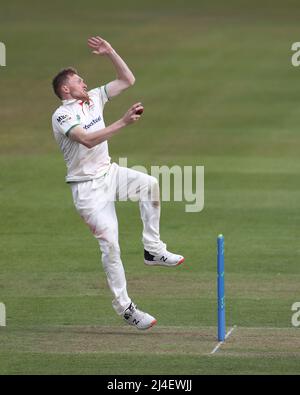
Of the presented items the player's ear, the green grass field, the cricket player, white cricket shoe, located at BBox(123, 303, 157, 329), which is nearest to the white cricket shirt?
the cricket player

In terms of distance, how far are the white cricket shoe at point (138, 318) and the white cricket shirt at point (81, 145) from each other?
4.81 ft

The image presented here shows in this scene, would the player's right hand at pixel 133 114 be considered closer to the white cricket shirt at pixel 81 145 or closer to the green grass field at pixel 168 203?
the white cricket shirt at pixel 81 145

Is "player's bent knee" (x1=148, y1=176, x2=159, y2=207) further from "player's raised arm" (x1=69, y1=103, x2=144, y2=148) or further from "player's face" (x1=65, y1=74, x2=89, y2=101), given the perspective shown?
"player's face" (x1=65, y1=74, x2=89, y2=101)

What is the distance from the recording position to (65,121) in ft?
41.2

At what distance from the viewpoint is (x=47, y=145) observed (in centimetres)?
2627

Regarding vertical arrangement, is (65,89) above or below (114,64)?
below

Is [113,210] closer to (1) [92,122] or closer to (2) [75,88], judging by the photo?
(1) [92,122]

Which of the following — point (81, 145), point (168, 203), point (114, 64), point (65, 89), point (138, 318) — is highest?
point (114, 64)

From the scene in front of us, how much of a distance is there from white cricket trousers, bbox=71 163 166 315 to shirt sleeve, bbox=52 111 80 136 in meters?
0.63

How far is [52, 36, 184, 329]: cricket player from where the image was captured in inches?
490

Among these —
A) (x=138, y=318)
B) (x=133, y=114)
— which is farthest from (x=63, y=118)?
(x=138, y=318)

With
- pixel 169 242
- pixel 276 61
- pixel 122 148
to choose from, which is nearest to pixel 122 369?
pixel 169 242

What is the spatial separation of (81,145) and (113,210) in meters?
0.76

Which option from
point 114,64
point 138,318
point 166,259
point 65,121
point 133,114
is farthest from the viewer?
point 114,64
